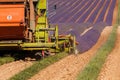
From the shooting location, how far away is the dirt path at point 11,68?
13429 millimetres

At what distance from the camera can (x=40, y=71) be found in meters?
14.2

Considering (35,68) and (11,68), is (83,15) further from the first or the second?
(35,68)

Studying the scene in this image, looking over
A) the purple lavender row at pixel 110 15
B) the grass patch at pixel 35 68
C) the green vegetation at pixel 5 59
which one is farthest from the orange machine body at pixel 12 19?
the purple lavender row at pixel 110 15

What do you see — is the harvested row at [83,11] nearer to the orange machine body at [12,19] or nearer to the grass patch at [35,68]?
the grass patch at [35,68]

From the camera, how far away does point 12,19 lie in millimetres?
16484

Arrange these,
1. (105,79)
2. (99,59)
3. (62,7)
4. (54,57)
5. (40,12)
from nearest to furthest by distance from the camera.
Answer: (105,79) < (99,59) < (54,57) < (40,12) < (62,7)

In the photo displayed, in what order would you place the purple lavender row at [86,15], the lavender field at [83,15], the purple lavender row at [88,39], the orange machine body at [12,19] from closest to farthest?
1. the orange machine body at [12,19]
2. the purple lavender row at [88,39]
3. the lavender field at [83,15]
4. the purple lavender row at [86,15]

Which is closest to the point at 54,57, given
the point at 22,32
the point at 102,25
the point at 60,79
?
the point at 22,32

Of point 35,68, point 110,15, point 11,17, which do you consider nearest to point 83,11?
point 110,15

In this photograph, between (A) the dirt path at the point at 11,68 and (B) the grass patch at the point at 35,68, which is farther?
(A) the dirt path at the point at 11,68

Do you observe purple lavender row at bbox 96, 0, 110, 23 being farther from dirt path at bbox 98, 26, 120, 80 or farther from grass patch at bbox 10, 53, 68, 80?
dirt path at bbox 98, 26, 120, 80

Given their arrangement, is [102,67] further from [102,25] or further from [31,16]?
[102,25]

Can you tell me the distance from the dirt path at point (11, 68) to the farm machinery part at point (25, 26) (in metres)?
0.97

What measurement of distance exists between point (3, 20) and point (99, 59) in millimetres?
4544
